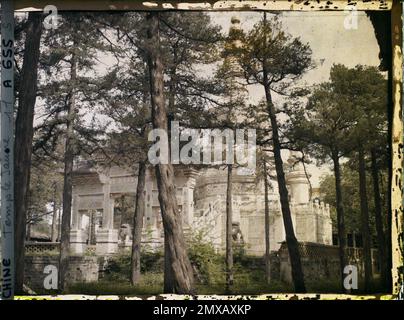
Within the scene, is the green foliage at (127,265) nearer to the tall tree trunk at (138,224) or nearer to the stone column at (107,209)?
the tall tree trunk at (138,224)

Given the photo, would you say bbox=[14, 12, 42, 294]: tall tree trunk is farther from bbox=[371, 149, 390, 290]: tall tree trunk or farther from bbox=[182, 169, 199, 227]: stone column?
bbox=[371, 149, 390, 290]: tall tree trunk

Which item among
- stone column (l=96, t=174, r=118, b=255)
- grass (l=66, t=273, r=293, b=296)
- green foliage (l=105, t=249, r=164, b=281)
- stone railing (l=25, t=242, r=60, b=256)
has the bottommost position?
grass (l=66, t=273, r=293, b=296)

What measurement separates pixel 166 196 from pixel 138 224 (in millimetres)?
500

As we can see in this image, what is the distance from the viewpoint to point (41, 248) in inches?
302

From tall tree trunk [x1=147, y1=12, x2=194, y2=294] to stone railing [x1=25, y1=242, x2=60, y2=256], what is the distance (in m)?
1.41

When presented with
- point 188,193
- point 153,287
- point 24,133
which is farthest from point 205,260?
Result: point 24,133

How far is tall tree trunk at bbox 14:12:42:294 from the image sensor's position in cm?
766

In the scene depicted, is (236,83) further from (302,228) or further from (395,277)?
(395,277)

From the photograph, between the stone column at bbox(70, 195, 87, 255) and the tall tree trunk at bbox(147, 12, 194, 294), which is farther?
the stone column at bbox(70, 195, 87, 255)

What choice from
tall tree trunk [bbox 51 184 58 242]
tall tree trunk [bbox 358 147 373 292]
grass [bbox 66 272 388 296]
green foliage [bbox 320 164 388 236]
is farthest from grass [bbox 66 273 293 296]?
green foliage [bbox 320 164 388 236]

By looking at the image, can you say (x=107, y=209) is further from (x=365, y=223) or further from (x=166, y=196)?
(x=365, y=223)

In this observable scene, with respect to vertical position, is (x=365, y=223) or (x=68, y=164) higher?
(x=68, y=164)
